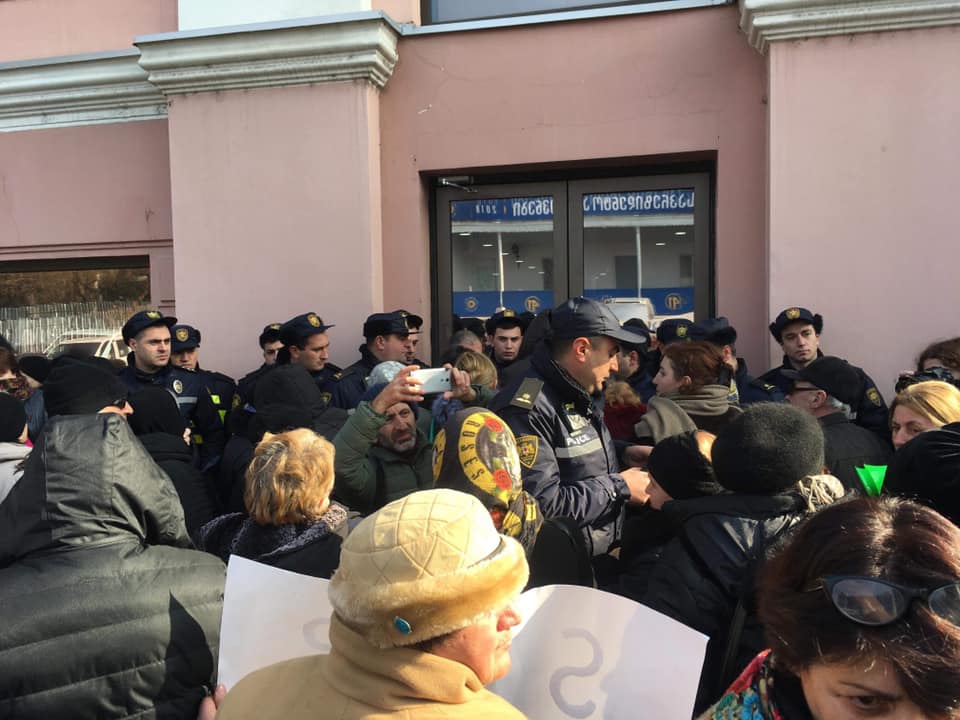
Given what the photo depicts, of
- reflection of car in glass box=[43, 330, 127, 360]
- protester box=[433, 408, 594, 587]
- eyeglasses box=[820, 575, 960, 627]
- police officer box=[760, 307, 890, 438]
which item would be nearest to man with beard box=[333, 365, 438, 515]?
protester box=[433, 408, 594, 587]

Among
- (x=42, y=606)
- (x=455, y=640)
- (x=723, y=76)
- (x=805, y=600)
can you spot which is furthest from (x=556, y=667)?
(x=723, y=76)

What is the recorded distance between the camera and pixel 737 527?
7.07ft

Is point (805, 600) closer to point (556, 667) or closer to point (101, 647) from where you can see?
point (556, 667)

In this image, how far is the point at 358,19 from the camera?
5988mm

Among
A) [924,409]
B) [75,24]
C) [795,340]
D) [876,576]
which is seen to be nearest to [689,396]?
[924,409]

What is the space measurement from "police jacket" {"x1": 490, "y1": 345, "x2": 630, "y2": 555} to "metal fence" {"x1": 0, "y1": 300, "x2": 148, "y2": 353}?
5501mm

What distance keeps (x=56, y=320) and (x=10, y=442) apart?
528 cm

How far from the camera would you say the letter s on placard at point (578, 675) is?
6.36ft

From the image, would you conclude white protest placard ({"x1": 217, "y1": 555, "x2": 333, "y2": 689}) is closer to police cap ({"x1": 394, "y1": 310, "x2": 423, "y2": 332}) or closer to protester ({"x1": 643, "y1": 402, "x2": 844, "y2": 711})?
protester ({"x1": 643, "y1": 402, "x2": 844, "y2": 711})

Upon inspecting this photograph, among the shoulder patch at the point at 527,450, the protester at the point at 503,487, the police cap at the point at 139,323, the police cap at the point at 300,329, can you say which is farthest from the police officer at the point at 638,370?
the police cap at the point at 139,323

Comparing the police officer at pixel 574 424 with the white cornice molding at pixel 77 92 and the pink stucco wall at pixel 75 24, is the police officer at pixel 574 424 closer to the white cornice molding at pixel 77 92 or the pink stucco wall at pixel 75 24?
the white cornice molding at pixel 77 92

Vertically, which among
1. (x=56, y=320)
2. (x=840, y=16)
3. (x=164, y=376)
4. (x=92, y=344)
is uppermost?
(x=840, y=16)

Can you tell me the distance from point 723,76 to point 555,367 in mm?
3564

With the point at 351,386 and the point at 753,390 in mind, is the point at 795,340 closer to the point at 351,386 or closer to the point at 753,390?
the point at 753,390
